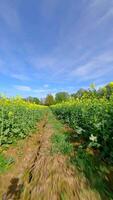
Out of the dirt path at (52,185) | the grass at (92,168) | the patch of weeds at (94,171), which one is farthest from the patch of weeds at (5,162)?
the patch of weeds at (94,171)

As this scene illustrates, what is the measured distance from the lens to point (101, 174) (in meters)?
3.63

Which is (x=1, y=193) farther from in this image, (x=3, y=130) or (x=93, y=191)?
(x=3, y=130)

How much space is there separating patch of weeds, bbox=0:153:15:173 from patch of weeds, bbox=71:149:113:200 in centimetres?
178

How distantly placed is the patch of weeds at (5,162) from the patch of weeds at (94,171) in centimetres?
178

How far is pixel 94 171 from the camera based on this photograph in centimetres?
374

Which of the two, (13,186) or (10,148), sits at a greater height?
(10,148)

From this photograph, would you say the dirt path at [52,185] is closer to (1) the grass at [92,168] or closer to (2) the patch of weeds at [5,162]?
(1) the grass at [92,168]

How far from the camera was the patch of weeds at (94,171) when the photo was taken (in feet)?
10.0

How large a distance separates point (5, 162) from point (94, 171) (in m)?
2.51

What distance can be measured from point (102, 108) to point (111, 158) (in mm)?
1701

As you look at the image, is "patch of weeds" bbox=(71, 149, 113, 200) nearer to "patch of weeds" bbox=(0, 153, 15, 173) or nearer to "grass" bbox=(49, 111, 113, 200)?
"grass" bbox=(49, 111, 113, 200)

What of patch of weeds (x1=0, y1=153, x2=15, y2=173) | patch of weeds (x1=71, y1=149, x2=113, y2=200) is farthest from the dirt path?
patch of weeds (x1=0, y1=153, x2=15, y2=173)

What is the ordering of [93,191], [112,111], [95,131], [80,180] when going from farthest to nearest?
[95,131]
[112,111]
[80,180]
[93,191]

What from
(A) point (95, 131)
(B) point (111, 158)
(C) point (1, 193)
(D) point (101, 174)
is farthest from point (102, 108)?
(C) point (1, 193)
